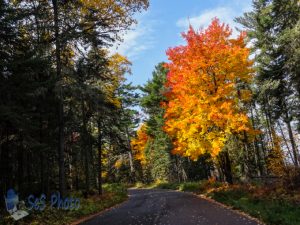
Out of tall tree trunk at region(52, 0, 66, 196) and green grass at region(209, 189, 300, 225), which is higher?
tall tree trunk at region(52, 0, 66, 196)

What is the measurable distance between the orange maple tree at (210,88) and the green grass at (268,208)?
2712 mm

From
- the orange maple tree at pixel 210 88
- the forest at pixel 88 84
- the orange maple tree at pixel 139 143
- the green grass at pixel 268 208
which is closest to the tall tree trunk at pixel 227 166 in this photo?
the forest at pixel 88 84

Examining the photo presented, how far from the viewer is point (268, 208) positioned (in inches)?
480

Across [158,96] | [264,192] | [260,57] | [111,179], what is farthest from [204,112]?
[111,179]

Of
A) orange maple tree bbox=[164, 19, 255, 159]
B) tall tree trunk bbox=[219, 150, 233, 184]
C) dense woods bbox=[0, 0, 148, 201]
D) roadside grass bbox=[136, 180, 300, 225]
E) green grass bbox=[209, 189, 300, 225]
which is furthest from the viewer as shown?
tall tree trunk bbox=[219, 150, 233, 184]

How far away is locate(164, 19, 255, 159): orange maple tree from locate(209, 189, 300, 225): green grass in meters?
2.71

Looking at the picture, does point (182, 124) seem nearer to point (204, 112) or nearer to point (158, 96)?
point (204, 112)

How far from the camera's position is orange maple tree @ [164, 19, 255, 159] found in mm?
18359

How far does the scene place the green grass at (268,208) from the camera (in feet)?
33.9

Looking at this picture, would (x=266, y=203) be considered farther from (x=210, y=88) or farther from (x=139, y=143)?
(x=139, y=143)

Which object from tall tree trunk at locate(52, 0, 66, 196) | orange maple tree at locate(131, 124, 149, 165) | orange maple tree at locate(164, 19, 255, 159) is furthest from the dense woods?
orange maple tree at locate(131, 124, 149, 165)

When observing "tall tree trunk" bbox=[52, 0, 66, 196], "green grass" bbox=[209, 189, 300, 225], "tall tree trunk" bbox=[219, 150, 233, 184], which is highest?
"tall tree trunk" bbox=[52, 0, 66, 196]

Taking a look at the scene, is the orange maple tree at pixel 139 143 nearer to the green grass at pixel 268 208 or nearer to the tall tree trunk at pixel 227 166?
the tall tree trunk at pixel 227 166

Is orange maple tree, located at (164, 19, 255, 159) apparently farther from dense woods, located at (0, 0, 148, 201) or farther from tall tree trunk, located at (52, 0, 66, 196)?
tall tree trunk, located at (52, 0, 66, 196)
